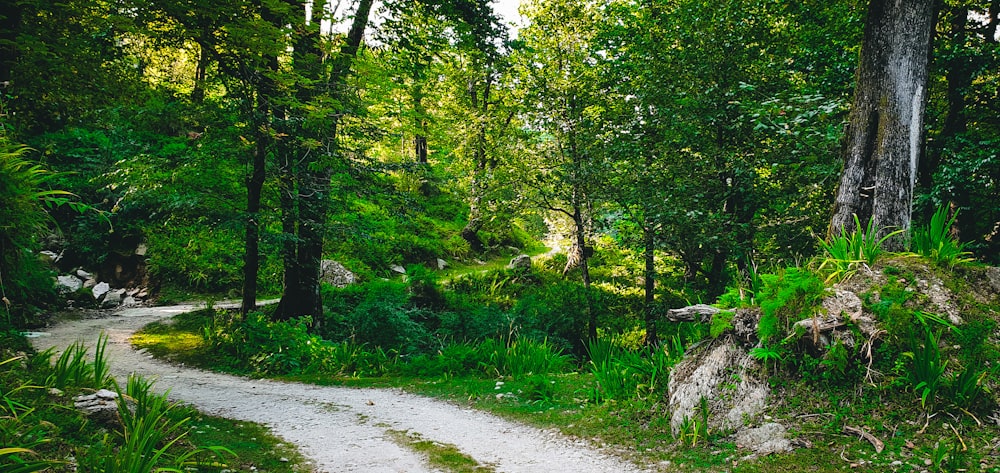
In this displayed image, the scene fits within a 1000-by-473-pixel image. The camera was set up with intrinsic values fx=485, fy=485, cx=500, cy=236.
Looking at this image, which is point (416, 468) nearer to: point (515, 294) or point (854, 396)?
point (854, 396)

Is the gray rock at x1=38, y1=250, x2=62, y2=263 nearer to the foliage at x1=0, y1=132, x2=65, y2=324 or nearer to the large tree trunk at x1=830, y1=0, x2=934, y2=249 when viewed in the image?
the foliage at x1=0, y1=132, x2=65, y2=324

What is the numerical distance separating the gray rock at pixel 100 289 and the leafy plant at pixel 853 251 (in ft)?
57.2

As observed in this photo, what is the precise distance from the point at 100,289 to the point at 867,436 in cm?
1793

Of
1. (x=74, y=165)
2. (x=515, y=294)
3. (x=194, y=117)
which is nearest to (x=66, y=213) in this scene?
(x=74, y=165)

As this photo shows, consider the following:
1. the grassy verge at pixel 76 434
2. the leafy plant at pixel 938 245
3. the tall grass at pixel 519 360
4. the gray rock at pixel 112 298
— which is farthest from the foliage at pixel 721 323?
the gray rock at pixel 112 298

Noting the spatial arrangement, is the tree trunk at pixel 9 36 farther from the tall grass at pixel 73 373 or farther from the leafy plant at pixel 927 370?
the leafy plant at pixel 927 370

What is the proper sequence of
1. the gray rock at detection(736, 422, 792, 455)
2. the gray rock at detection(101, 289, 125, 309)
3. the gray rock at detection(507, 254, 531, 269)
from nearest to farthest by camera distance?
1. the gray rock at detection(736, 422, 792, 455)
2. the gray rock at detection(101, 289, 125, 309)
3. the gray rock at detection(507, 254, 531, 269)

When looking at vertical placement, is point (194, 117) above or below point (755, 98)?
below

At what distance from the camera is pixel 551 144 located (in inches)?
476

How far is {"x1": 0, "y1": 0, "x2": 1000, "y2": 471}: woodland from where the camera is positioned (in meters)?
4.18

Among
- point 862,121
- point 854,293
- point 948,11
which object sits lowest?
point 854,293

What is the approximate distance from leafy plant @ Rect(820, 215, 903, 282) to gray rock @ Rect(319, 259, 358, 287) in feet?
46.2

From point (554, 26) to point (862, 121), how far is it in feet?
30.5

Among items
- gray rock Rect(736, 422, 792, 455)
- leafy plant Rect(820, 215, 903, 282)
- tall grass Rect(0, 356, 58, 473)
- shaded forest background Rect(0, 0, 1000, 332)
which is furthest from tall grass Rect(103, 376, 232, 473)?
leafy plant Rect(820, 215, 903, 282)
